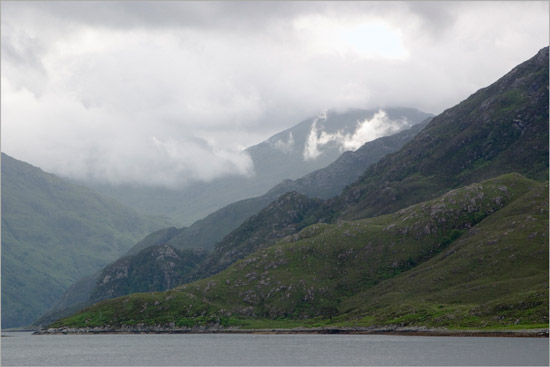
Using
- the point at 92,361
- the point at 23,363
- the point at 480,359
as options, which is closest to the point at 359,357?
the point at 480,359

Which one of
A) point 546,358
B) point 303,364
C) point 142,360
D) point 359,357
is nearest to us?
point 546,358

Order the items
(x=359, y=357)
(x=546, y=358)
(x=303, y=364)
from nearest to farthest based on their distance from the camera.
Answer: (x=546, y=358)
(x=303, y=364)
(x=359, y=357)

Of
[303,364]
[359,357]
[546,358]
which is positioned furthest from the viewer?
[359,357]

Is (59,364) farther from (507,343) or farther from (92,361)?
(507,343)

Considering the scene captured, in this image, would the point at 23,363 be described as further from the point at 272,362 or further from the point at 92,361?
the point at 272,362

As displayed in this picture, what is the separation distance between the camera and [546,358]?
495 ft

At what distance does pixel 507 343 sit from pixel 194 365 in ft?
311

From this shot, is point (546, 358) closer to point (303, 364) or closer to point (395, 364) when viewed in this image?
point (395, 364)

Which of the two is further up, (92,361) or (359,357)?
(92,361)

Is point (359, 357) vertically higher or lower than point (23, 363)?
lower

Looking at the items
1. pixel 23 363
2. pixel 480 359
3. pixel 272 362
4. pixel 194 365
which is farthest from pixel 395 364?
pixel 23 363

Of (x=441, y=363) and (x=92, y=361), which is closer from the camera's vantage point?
(x=441, y=363)

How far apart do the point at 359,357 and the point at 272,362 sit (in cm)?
2407

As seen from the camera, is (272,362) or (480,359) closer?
(480,359)
